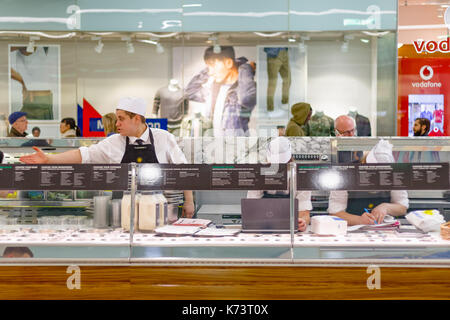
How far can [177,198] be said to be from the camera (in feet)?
7.79

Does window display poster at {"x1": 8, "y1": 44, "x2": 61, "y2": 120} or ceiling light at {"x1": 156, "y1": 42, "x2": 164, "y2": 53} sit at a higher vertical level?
ceiling light at {"x1": 156, "y1": 42, "x2": 164, "y2": 53}

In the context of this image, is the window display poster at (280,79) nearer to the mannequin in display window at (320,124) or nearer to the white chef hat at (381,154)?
the mannequin in display window at (320,124)

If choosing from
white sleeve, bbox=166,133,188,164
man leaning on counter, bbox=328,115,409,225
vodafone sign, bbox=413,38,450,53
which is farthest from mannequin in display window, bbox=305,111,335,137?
man leaning on counter, bbox=328,115,409,225

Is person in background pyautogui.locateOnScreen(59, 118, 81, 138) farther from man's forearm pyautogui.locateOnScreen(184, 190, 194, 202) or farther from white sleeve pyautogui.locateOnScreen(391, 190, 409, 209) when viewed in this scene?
white sleeve pyautogui.locateOnScreen(391, 190, 409, 209)

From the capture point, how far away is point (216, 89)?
604 centimetres

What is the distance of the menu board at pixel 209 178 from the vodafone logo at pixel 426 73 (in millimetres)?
4282

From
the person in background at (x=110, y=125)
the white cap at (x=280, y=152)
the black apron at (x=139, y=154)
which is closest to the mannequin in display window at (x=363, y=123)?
the person in background at (x=110, y=125)

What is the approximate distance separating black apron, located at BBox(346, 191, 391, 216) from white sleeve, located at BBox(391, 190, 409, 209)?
2cm

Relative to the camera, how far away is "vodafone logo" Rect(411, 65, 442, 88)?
5.90 metres

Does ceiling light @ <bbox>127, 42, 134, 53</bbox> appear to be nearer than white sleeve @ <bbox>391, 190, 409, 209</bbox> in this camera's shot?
Answer: No

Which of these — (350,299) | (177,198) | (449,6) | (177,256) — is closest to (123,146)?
(177,198)

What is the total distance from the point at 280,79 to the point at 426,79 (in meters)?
1.76

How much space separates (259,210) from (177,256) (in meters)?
0.46
